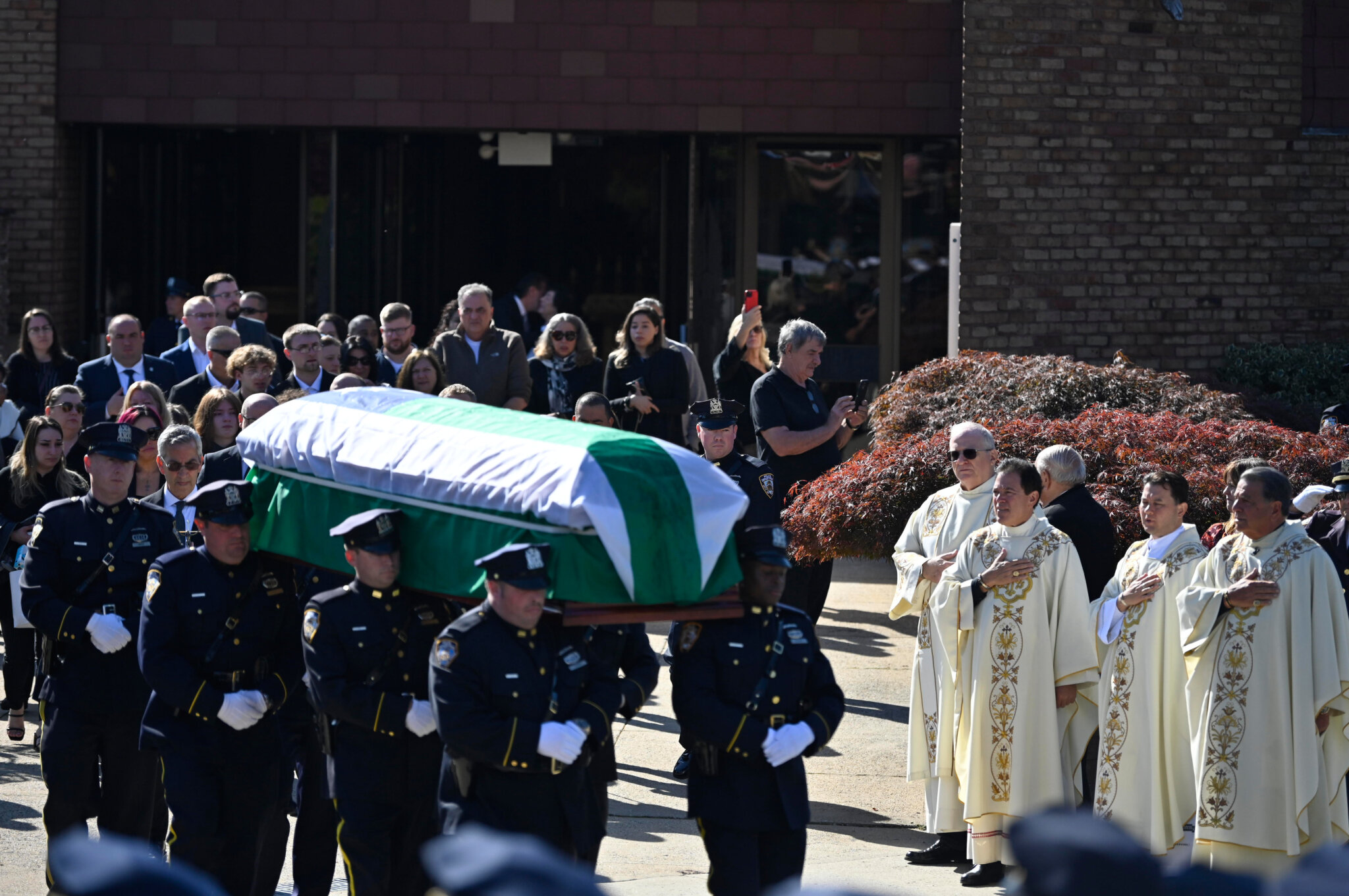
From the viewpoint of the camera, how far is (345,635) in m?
5.40

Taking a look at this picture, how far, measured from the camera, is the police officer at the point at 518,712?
4.92 m

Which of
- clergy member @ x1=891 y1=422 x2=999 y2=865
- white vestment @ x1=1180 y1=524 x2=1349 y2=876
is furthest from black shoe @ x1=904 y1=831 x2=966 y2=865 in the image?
white vestment @ x1=1180 y1=524 x2=1349 y2=876

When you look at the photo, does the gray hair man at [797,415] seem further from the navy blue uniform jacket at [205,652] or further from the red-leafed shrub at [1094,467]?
the navy blue uniform jacket at [205,652]

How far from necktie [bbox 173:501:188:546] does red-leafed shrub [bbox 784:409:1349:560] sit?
329 centimetres

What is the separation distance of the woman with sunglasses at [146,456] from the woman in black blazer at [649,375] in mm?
3222

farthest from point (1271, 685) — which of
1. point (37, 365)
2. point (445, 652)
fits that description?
point (37, 365)

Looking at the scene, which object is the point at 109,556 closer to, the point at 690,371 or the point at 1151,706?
the point at 1151,706

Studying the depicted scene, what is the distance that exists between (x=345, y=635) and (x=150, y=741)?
0.92 m

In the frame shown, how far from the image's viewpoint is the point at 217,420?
8.11 m

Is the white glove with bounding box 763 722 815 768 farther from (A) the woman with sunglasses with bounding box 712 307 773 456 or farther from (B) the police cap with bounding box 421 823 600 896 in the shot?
(A) the woman with sunglasses with bounding box 712 307 773 456

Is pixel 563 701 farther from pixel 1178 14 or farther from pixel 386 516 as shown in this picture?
pixel 1178 14

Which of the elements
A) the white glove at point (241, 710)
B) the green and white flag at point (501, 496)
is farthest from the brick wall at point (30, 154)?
the white glove at point (241, 710)

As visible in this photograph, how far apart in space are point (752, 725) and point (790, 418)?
156 inches

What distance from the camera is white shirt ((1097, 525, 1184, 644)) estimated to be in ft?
21.7
